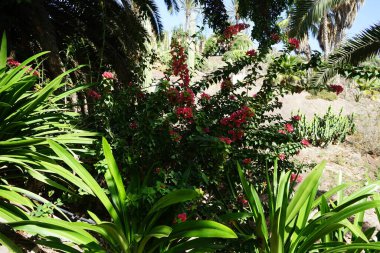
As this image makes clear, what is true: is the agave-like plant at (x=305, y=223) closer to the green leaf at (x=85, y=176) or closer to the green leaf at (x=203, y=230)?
the green leaf at (x=203, y=230)

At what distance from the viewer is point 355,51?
582cm

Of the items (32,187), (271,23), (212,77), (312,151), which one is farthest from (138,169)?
(312,151)

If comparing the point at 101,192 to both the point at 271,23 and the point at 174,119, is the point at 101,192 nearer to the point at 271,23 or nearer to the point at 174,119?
the point at 174,119

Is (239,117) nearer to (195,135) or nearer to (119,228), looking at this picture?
(195,135)

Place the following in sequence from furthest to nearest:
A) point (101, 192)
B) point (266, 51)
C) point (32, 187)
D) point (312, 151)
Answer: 1. point (312, 151)
2. point (266, 51)
3. point (32, 187)
4. point (101, 192)

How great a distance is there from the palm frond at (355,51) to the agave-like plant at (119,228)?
470cm

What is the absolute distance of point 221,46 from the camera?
435cm

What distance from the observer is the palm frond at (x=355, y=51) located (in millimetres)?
5672

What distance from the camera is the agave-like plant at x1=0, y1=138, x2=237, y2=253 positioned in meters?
1.77

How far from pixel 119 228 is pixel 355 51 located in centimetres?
546

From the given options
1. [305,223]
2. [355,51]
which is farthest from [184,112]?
[355,51]

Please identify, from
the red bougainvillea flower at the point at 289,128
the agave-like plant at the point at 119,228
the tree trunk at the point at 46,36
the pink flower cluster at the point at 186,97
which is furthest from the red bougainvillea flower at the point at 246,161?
the tree trunk at the point at 46,36

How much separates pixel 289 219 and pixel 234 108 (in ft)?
4.51

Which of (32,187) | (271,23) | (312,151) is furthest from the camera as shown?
(312,151)
